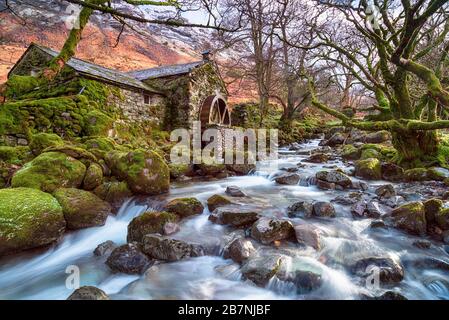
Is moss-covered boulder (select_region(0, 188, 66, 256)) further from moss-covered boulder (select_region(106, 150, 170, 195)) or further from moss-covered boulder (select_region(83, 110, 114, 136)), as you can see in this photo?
moss-covered boulder (select_region(83, 110, 114, 136))

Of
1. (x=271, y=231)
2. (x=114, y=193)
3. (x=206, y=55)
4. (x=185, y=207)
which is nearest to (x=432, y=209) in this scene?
(x=271, y=231)

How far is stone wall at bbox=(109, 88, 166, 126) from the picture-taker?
436 inches

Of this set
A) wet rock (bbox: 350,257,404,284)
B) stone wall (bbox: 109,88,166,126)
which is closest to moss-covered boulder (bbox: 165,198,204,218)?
wet rock (bbox: 350,257,404,284)

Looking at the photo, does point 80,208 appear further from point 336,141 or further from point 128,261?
point 336,141

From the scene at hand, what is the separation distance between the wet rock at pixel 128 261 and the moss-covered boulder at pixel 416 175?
24.4ft

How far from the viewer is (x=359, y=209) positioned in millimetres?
5078

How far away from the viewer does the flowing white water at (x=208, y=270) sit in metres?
3.10

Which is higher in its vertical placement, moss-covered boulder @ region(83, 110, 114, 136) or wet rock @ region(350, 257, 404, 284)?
moss-covered boulder @ region(83, 110, 114, 136)

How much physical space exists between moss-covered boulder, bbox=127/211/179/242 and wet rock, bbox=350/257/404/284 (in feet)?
9.54

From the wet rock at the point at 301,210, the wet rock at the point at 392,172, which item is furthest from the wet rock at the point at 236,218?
the wet rock at the point at 392,172

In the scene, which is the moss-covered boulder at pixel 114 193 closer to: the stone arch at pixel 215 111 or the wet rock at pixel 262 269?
the wet rock at pixel 262 269

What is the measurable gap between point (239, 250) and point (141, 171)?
11.3 feet
